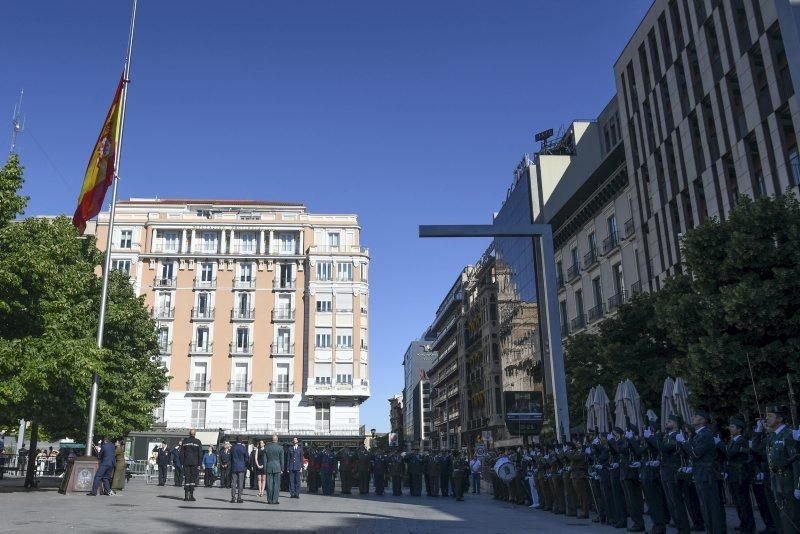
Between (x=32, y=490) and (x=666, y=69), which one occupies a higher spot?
(x=666, y=69)

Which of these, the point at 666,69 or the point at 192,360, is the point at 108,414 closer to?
the point at 666,69

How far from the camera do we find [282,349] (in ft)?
208

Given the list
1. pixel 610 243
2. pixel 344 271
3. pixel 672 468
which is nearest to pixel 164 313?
pixel 344 271

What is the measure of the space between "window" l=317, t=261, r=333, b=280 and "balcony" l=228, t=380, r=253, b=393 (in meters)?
11.1

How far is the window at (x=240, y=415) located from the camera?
61.7 meters

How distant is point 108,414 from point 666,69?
29.5 meters

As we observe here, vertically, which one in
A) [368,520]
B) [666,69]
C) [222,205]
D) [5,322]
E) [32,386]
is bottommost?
[368,520]

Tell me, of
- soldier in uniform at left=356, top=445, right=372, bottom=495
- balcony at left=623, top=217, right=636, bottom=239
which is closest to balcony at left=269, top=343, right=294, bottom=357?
balcony at left=623, top=217, right=636, bottom=239

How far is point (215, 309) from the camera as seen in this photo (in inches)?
2544

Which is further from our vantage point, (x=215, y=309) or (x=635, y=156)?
(x=215, y=309)

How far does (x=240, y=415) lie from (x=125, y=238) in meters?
20.0

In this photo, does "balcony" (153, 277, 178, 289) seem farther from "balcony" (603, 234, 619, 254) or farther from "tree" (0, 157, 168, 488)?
"balcony" (603, 234, 619, 254)

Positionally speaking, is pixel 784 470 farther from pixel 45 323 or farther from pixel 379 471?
pixel 379 471

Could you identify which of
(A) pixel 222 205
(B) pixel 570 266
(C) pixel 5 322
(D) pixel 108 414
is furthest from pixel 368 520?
(A) pixel 222 205
